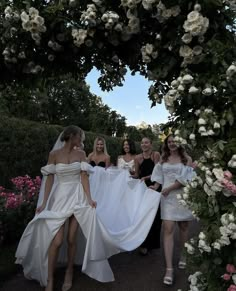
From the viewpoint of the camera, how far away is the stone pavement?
534 cm

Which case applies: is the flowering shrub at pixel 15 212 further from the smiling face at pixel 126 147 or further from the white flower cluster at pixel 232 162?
the white flower cluster at pixel 232 162

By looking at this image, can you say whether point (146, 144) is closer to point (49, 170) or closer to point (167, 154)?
point (167, 154)

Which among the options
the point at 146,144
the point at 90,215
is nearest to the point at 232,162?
the point at 90,215

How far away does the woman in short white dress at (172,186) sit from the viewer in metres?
5.79

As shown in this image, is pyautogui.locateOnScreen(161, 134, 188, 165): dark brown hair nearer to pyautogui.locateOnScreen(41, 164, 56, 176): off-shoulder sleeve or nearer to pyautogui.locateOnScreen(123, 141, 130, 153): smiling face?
pyautogui.locateOnScreen(41, 164, 56, 176): off-shoulder sleeve

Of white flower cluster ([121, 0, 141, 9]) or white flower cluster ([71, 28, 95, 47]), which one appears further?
white flower cluster ([71, 28, 95, 47])

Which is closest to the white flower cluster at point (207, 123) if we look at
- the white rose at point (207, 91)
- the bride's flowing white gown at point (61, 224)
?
the white rose at point (207, 91)

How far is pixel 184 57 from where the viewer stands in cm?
319

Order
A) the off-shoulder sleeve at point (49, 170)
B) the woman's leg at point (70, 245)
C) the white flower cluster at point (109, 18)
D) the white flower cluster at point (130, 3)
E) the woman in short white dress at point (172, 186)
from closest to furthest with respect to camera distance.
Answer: the white flower cluster at point (130, 3), the white flower cluster at point (109, 18), the woman's leg at point (70, 245), the off-shoulder sleeve at point (49, 170), the woman in short white dress at point (172, 186)

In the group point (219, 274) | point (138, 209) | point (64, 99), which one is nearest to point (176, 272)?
point (138, 209)

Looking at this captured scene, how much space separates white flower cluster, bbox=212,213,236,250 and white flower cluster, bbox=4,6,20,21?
242 cm

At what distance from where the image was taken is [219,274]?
3.15 m

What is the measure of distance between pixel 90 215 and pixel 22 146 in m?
7.50

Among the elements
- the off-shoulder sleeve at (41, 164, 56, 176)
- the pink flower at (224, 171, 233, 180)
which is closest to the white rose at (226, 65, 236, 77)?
the pink flower at (224, 171, 233, 180)
